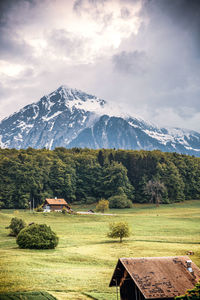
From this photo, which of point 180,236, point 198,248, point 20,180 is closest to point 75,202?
point 20,180

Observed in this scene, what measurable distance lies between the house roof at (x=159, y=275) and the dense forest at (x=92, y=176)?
9619 centimetres

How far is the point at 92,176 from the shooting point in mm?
145000

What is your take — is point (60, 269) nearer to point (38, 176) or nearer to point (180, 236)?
point (180, 236)

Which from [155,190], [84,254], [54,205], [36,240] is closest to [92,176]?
[155,190]

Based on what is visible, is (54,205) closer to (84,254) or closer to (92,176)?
(92,176)

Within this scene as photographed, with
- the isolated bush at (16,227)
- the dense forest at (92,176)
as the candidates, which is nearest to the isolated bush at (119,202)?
the dense forest at (92,176)

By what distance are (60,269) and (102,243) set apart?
20029 mm

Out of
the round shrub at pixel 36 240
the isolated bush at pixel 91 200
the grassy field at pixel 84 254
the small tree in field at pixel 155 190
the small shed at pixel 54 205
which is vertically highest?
the small tree in field at pixel 155 190

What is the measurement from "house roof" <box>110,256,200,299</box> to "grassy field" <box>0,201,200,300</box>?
226 inches

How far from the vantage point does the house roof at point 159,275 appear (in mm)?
24172

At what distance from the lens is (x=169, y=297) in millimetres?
23953

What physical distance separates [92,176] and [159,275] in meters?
120

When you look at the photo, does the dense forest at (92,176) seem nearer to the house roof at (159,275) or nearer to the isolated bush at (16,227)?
the isolated bush at (16,227)

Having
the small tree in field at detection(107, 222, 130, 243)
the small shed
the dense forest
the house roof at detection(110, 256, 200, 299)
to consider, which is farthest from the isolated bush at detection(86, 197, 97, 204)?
the house roof at detection(110, 256, 200, 299)
